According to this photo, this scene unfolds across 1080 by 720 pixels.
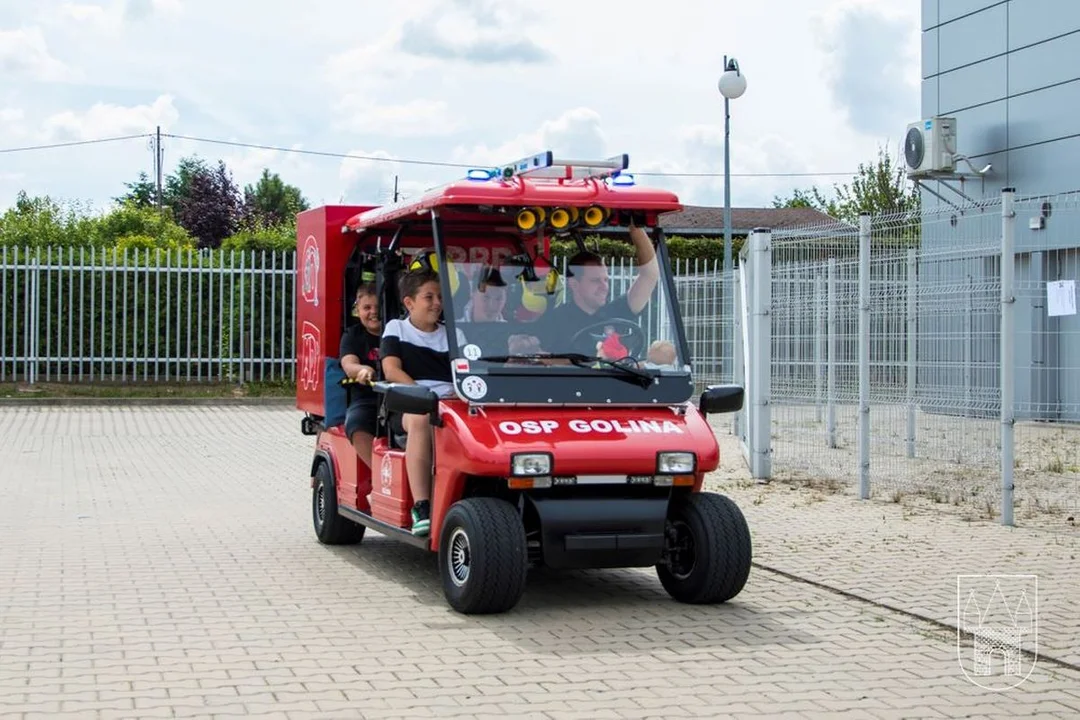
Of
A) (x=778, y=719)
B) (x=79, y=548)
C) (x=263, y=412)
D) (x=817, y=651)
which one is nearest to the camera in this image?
(x=778, y=719)

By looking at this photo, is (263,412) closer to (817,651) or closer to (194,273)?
(194,273)

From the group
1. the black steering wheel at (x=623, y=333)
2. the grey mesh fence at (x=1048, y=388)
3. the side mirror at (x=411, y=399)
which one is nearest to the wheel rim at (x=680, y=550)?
the black steering wheel at (x=623, y=333)

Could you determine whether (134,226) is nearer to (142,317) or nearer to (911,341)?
(142,317)

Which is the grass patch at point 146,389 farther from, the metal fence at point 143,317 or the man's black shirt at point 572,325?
the man's black shirt at point 572,325

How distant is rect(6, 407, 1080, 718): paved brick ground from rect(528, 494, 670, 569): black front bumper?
34 cm

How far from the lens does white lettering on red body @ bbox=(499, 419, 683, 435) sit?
25.7 feet

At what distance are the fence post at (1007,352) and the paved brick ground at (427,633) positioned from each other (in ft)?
1.93

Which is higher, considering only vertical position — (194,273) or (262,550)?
(194,273)

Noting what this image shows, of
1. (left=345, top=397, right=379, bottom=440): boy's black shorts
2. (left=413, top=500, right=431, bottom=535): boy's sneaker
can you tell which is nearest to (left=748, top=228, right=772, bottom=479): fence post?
(left=345, top=397, right=379, bottom=440): boy's black shorts

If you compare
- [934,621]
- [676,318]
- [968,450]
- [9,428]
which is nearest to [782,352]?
[968,450]

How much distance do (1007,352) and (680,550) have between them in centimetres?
421

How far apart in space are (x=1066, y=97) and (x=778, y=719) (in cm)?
1761

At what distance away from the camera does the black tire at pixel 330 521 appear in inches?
406

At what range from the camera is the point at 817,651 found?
7070 millimetres
